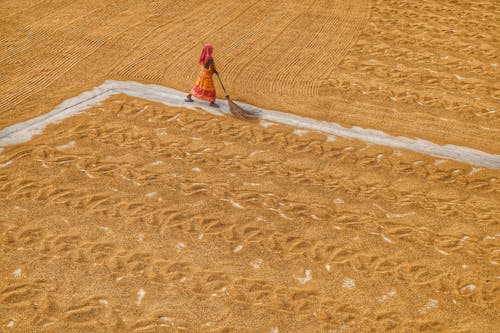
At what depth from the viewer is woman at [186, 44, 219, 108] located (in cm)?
1108

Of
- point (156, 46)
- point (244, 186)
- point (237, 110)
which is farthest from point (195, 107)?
point (156, 46)

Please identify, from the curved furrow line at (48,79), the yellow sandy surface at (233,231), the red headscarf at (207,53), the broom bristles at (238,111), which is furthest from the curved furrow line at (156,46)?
the broom bristles at (238,111)

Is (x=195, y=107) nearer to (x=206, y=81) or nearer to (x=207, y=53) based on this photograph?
(x=206, y=81)

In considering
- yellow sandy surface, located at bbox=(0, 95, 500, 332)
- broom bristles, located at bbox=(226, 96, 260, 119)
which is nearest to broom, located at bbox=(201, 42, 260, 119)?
broom bristles, located at bbox=(226, 96, 260, 119)

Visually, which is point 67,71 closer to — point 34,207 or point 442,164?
point 34,207

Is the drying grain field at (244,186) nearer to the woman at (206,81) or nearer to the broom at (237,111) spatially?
the broom at (237,111)

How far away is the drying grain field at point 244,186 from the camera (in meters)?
7.20

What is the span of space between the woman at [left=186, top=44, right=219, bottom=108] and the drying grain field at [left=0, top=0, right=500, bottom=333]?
0.70 m

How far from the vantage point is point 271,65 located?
43.6ft

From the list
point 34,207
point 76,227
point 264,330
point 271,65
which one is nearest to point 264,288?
point 264,330

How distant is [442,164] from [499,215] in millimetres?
1550

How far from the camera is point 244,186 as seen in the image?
9344 millimetres

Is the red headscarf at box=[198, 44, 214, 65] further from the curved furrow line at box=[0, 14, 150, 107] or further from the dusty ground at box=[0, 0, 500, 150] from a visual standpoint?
the curved furrow line at box=[0, 14, 150, 107]

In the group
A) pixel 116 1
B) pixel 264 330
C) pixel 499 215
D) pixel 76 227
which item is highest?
pixel 116 1
